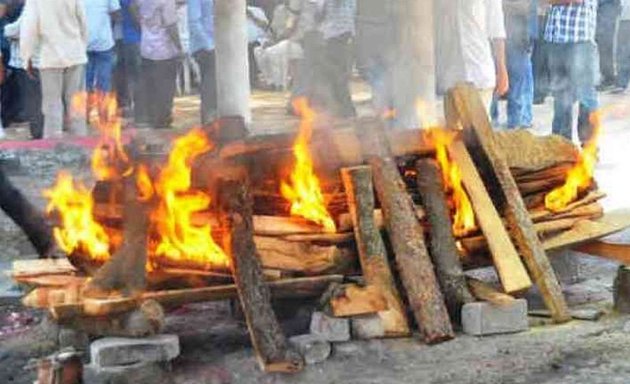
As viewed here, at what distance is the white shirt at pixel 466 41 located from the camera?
9797 mm

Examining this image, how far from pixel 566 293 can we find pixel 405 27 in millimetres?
3557

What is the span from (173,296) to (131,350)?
1.10 ft

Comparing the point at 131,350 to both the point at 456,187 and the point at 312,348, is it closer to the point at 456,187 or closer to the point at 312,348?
the point at 312,348

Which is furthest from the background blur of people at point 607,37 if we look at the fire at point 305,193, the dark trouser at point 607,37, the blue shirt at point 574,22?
the fire at point 305,193

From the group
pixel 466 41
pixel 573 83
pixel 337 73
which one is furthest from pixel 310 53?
pixel 466 41

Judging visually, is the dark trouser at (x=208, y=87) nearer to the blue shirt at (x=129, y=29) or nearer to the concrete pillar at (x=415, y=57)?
the blue shirt at (x=129, y=29)

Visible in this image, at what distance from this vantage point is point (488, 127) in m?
6.33

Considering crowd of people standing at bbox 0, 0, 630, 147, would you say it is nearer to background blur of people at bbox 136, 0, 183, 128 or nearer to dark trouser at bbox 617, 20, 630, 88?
background blur of people at bbox 136, 0, 183, 128

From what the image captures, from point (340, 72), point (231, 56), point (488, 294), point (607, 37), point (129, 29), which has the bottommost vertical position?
point (488, 294)

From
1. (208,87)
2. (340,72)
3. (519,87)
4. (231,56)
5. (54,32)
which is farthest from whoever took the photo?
(208,87)

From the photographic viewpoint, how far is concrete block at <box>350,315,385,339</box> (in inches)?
218

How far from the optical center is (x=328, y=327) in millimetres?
5473

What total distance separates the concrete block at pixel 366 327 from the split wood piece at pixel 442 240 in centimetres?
43

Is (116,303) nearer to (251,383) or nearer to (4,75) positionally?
(251,383)
